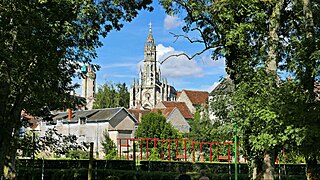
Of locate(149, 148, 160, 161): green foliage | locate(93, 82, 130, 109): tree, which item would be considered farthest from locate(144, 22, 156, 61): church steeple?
locate(149, 148, 160, 161): green foliage

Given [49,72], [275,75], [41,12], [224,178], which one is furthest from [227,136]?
[224,178]

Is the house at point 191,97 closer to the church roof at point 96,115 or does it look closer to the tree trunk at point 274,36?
the church roof at point 96,115

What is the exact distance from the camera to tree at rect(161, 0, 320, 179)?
11727 millimetres

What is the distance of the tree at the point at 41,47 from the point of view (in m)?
12.5

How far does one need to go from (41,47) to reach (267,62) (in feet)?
21.8

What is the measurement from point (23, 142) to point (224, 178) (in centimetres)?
1163

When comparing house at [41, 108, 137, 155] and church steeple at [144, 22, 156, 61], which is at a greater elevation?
church steeple at [144, 22, 156, 61]

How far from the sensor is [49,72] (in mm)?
13047

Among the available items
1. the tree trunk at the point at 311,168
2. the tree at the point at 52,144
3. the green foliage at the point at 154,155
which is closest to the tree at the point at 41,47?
the tree at the point at 52,144

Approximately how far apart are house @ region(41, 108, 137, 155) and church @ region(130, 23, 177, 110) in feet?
257

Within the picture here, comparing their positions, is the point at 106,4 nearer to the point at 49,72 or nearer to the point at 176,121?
the point at 49,72

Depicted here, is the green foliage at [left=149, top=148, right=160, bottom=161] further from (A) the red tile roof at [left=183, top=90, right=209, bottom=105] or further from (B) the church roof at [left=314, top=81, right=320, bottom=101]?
(A) the red tile roof at [left=183, top=90, right=209, bottom=105]

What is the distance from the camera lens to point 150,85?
490 feet

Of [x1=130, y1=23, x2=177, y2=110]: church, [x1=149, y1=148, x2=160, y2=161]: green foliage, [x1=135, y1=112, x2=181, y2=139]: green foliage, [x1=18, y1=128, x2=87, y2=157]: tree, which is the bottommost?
[x1=149, y1=148, x2=160, y2=161]: green foliage
